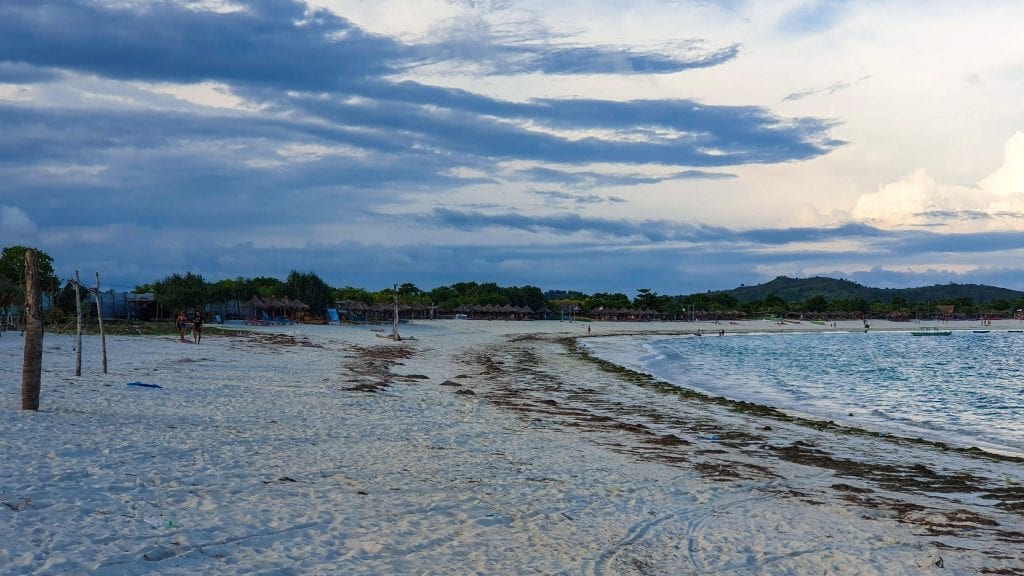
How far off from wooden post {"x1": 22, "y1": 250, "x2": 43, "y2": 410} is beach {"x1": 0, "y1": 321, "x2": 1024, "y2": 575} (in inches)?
15.0

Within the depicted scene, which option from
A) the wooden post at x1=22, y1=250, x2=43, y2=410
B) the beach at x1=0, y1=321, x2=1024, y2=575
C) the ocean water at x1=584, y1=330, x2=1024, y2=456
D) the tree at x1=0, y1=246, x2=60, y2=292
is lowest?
the ocean water at x1=584, y1=330, x2=1024, y2=456

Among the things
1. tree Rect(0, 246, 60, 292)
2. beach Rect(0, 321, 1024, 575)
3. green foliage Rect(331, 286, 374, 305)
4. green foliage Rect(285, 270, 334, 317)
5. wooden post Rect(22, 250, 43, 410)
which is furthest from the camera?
green foliage Rect(331, 286, 374, 305)

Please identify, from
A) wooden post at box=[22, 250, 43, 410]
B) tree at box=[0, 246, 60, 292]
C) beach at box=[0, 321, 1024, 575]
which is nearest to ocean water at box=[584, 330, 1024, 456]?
beach at box=[0, 321, 1024, 575]

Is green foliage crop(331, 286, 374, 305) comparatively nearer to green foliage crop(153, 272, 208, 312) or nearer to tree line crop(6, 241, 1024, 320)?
tree line crop(6, 241, 1024, 320)

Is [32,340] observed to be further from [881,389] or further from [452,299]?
[452,299]

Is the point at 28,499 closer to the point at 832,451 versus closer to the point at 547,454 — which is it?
the point at 547,454

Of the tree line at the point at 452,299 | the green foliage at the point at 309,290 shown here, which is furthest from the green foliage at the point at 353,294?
the green foliage at the point at 309,290

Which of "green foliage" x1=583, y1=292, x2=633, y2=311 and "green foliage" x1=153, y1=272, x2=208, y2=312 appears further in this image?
"green foliage" x1=583, y1=292, x2=633, y2=311

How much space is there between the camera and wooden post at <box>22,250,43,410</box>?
10422 millimetres

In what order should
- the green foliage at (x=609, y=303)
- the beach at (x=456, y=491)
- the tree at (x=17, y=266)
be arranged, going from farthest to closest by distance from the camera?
the green foliage at (x=609, y=303)
the tree at (x=17, y=266)
the beach at (x=456, y=491)

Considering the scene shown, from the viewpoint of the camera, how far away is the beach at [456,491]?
5715mm

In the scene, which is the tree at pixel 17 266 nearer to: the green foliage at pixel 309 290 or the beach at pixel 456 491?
the green foliage at pixel 309 290

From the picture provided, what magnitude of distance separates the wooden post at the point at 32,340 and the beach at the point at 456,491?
38 centimetres

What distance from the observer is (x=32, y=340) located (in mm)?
10656
